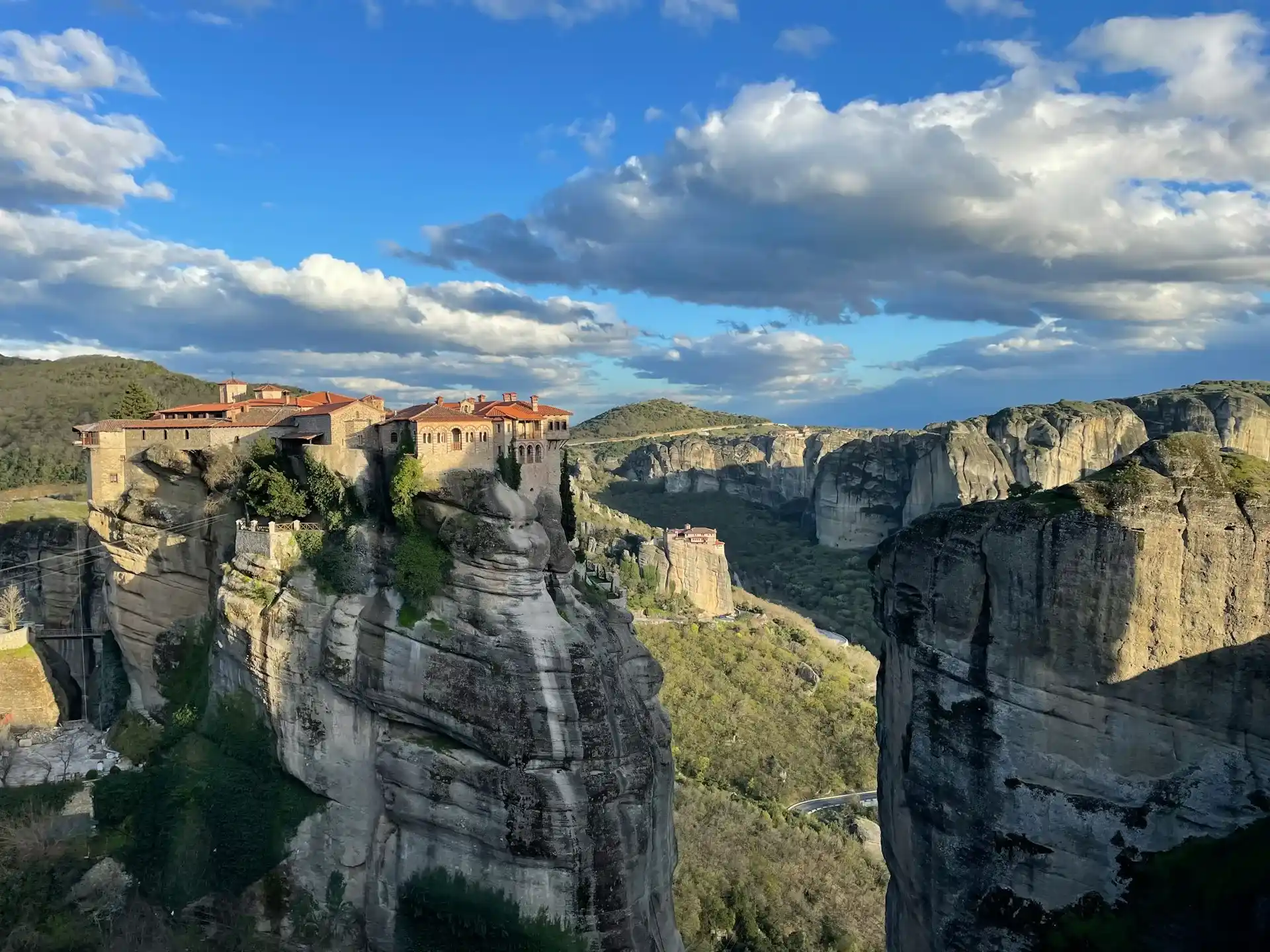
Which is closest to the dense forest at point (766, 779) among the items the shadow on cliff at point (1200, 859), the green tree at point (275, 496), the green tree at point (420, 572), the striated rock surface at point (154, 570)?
the green tree at point (420, 572)

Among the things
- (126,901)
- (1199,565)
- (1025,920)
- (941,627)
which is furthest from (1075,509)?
(126,901)

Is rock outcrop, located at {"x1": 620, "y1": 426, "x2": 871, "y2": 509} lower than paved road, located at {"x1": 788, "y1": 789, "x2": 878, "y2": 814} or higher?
higher

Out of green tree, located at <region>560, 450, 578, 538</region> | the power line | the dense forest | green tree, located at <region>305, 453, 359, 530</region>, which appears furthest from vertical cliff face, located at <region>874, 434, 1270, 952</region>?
the power line

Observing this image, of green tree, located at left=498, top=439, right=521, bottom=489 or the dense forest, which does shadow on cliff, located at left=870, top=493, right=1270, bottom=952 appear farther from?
green tree, located at left=498, top=439, right=521, bottom=489

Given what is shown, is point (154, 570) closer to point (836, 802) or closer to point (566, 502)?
point (566, 502)

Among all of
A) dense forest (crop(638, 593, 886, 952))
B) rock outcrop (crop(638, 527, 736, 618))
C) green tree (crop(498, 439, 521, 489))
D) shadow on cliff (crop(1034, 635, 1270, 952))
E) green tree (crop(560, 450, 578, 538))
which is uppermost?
green tree (crop(498, 439, 521, 489))

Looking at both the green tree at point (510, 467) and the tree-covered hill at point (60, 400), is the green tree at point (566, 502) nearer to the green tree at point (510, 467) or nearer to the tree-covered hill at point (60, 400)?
the green tree at point (510, 467)

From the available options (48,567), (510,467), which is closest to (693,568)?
(510,467)
